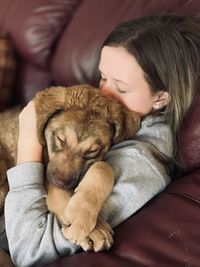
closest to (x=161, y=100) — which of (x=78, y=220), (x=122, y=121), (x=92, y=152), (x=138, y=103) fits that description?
(x=138, y=103)

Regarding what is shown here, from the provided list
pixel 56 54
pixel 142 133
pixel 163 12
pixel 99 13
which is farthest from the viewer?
pixel 56 54

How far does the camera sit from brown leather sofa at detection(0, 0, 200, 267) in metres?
1.26

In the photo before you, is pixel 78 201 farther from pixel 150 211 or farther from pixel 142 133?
pixel 142 133

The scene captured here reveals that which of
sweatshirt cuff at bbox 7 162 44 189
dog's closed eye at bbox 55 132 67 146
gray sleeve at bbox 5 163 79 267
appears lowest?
gray sleeve at bbox 5 163 79 267

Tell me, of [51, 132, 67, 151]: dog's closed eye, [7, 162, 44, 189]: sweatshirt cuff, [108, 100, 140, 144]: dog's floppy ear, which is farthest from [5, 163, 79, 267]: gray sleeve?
[108, 100, 140, 144]: dog's floppy ear

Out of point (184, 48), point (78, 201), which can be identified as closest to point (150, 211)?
point (78, 201)

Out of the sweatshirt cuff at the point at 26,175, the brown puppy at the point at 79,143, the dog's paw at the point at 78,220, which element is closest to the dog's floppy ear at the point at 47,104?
the brown puppy at the point at 79,143

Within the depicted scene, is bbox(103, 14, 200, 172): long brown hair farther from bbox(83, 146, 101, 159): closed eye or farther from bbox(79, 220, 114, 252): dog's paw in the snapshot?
bbox(79, 220, 114, 252): dog's paw

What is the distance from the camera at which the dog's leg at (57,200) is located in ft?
4.72

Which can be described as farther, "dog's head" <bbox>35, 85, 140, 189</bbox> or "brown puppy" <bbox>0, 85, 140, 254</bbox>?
"dog's head" <bbox>35, 85, 140, 189</bbox>

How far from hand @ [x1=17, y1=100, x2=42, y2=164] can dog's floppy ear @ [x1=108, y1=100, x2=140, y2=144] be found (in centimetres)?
27

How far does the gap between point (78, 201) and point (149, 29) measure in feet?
2.18

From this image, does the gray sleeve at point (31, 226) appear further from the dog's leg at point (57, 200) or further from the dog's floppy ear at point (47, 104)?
the dog's floppy ear at point (47, 104)

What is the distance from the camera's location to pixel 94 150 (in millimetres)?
1514
